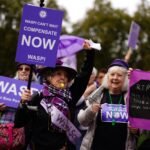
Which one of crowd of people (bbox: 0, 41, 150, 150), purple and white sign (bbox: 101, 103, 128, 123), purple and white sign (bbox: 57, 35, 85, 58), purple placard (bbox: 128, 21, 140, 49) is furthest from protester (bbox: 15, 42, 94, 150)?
purple placard (bbox: 128, 21, 140, 49)

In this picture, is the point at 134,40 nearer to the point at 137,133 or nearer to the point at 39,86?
the point at 39,86

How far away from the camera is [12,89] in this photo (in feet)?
22.6

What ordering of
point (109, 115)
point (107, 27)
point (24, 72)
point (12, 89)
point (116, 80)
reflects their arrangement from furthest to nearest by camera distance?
point (107, 27) → point (24, 72) → point (12, 89) → point (116, 80) → point (109, 115)

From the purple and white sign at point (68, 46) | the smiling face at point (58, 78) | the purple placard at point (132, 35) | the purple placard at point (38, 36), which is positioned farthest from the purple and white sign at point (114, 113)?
the purple placard at point (132, 35)

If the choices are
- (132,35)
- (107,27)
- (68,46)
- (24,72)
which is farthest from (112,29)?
(24,72)

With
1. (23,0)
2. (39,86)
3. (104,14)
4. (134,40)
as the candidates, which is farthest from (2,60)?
(39,86)

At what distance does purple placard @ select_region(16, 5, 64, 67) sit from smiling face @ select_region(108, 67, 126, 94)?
71 cm

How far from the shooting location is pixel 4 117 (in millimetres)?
6586

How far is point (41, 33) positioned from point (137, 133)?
1.51 m

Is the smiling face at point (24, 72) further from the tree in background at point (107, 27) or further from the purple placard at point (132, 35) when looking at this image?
the tree in background at point (107, 27)

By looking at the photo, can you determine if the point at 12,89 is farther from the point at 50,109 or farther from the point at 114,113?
the point at 114,113

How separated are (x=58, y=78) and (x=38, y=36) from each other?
1.73 feet

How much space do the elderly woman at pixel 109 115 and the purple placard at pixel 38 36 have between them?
692 mm

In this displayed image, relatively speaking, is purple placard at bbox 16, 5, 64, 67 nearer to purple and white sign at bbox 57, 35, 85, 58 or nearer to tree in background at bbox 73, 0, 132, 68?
purple and white sign at bbox 57, 35, 85, 58
